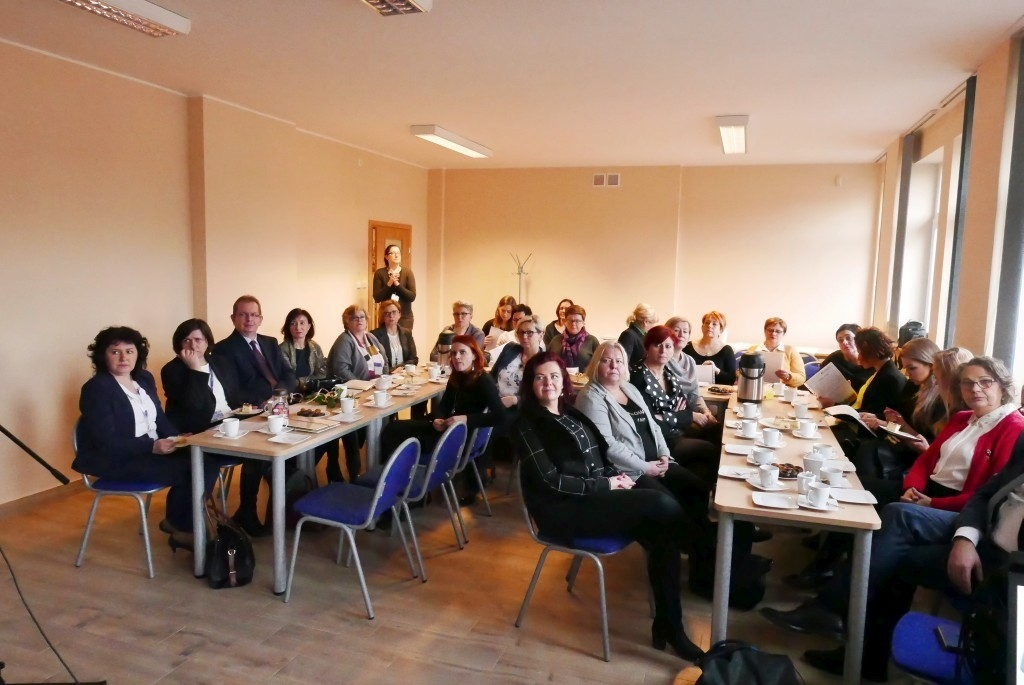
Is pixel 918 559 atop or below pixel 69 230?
below

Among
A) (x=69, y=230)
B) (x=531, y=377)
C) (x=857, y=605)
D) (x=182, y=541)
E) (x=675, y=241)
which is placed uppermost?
(x=675, y=241)

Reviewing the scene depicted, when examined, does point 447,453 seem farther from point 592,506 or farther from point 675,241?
point 675,241

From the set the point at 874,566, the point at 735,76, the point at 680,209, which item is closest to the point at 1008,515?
the point at 874,566

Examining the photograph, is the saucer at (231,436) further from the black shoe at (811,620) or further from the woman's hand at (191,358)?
the black shoe at (811,620)

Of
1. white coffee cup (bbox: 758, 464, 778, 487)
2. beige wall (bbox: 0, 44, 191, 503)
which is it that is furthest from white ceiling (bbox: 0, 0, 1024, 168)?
white coffee cup (bbox: 758, 464, 778, 487)

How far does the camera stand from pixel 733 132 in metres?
6.30

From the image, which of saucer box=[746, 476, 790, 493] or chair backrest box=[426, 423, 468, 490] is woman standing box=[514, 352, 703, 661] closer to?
saucer box=[746, 476, 790, 493]

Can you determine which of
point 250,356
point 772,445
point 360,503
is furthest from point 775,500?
point 250,356

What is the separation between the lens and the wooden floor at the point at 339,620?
2801 millimetres

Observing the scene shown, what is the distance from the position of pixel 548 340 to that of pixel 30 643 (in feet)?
15.9

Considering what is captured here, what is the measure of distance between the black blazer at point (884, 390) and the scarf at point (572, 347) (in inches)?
101

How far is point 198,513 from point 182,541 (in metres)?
0.36

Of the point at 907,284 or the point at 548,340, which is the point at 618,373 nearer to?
the point at 548,340

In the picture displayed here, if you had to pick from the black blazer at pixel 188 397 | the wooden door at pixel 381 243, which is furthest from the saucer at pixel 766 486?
the wooden door at pixel 381 243
